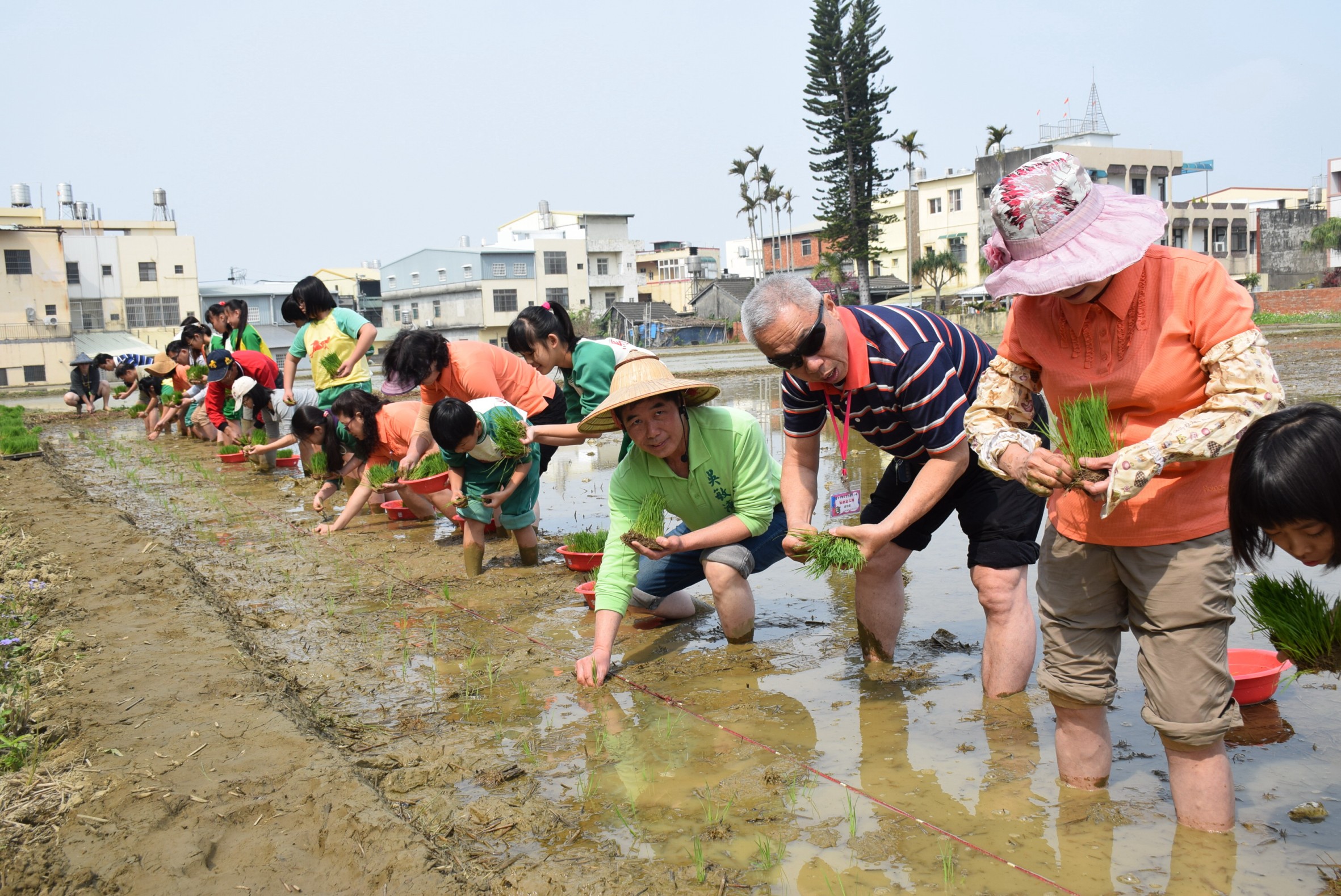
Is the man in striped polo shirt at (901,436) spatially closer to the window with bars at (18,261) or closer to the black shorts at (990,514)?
the black shorts at (990,514)

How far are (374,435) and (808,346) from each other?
4580mm

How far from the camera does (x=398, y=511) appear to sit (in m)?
7.78

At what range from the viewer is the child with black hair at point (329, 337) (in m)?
8.28

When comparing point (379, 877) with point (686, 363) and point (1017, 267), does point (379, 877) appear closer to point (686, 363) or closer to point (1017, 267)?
point (1017, 267)

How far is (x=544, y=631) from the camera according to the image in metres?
4.85

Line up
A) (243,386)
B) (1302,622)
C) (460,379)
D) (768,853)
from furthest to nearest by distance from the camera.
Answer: (243,386) → (460,379) → (768,853) → (1302,622)

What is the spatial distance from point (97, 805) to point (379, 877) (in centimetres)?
91

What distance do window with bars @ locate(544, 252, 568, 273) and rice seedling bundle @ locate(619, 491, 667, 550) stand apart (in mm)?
55001

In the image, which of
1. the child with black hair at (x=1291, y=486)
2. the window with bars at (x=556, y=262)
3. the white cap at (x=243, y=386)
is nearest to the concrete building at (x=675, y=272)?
the window with bars at (x=556, y=262)

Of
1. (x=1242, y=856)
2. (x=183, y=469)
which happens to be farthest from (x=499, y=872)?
(x=183, y=469)

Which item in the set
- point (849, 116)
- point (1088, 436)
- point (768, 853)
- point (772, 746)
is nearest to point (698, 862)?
point (768, 853)

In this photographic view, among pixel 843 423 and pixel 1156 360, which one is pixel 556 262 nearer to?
pixel 843 423

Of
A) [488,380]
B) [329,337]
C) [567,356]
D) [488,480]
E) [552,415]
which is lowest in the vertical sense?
[488,480]

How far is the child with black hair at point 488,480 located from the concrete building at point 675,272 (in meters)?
54.1
